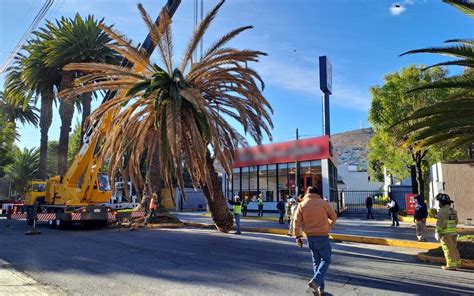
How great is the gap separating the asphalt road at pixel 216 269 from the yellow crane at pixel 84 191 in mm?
4151

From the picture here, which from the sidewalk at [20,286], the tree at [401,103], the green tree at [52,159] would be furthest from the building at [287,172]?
the green tree at [52,159]

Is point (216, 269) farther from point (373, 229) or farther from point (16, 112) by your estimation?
→ point (16, 112)

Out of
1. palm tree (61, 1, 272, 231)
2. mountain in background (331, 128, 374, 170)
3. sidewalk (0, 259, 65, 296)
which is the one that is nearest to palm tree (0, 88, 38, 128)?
palm tree (61, 1, 272, 231)

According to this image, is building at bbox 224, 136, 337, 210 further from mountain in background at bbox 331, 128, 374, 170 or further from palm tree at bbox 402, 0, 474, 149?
mountain in background at bbox 331, 128, 374, 170

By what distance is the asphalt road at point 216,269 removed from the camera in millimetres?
6664

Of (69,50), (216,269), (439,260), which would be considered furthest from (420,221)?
(69,50)

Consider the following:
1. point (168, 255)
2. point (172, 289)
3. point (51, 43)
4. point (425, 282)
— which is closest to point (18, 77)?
point (51, 43)

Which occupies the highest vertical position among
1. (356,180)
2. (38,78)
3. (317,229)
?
(38,78)

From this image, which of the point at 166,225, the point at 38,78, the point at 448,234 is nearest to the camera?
the point at 448,234

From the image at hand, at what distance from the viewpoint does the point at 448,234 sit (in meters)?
8.65

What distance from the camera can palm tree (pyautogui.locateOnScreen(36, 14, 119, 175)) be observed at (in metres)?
25.2

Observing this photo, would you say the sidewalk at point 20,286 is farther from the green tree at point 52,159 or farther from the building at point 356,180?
the building at point 356,180

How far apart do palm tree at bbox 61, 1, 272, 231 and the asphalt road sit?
3039 mm

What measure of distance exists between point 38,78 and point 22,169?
2462 cm
